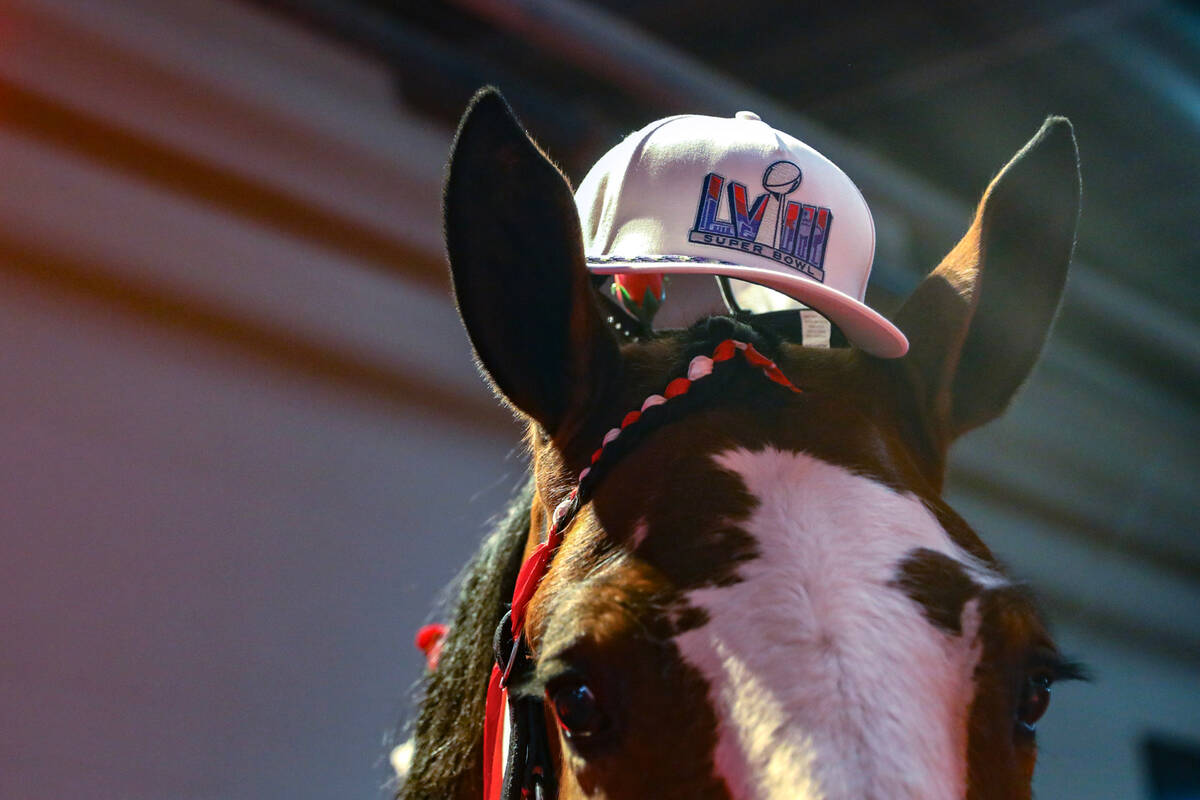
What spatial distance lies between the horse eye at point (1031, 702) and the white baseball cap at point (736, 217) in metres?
0.39

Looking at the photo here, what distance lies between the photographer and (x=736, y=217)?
112 centimetres

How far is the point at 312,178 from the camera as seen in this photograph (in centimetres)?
301

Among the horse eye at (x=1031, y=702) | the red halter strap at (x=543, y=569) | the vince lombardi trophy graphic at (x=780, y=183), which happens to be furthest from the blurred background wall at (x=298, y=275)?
the horse eye at (x=1031, y=702)

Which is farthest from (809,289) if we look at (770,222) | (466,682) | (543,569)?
(466,682)

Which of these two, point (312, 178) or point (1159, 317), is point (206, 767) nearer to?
point (312, 178)

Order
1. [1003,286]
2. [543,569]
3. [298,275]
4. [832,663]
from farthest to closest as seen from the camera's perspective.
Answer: [298,275] → [1003,286] → [543,569] → [832,663]

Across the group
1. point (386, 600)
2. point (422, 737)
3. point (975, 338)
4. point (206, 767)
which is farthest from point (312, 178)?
point (975, 338)

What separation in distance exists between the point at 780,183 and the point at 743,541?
54 centimetres

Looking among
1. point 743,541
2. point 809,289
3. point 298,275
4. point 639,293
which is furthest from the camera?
point 298,275

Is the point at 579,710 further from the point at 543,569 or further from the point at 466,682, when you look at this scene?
the point at 466,682

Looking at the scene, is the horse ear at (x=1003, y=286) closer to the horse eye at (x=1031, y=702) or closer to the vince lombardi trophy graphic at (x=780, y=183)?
the vince lombardi trophy graphic at (x=780, y=183)

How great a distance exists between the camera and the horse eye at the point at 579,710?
80cm

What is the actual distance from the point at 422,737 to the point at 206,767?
133 centimetres

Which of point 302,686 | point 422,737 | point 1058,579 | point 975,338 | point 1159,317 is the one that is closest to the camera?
point 975,338
